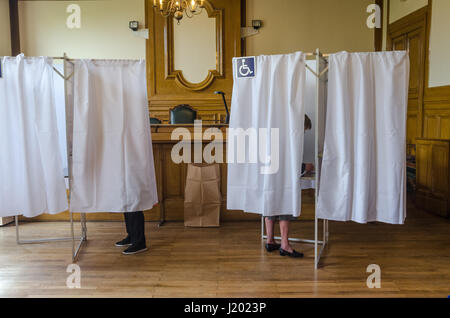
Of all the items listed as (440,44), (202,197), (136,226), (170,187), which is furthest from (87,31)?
(440,44)

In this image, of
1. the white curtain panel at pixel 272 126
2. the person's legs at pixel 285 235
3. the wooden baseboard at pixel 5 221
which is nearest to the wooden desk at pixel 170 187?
the person's legs at pixel 285 235

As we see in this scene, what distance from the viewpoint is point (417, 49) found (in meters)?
5.62

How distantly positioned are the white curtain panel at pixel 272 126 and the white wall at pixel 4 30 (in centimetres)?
527

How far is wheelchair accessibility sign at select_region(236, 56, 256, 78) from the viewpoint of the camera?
275cm

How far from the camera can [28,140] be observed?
283cm

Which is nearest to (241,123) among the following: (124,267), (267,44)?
(124,267)

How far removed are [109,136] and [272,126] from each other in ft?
3.75

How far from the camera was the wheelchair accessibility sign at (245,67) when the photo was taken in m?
2.75

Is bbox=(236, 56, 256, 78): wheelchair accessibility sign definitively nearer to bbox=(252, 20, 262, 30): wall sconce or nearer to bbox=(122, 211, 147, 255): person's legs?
bbox=(122, 211, 147, 255): person's legs

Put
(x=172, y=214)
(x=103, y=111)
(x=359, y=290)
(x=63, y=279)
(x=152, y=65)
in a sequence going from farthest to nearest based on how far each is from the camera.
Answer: (x=152, y=65), (x=172, y=214), (x=103, y=111), (x=63, y=279), (x=359, y=290)

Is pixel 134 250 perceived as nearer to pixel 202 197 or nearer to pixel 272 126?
pixel 202 197

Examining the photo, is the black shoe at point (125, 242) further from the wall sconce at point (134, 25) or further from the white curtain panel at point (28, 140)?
the wall sconce at point (134, 25)

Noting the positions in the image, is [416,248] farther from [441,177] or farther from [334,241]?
[441,177]

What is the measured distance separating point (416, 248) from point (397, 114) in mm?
1228
